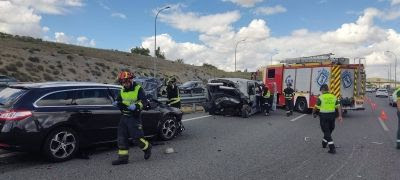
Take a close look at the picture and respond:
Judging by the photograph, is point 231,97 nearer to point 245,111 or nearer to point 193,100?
point 245,111

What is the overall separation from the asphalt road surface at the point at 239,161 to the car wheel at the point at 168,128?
20 cm

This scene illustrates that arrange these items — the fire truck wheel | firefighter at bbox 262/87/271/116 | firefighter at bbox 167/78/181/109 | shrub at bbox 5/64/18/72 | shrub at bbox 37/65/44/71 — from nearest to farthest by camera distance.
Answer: firefighter at bbox 167/78/181/109
firefighter at bbox 262/87/271/116
the fire truck wheel
shrub at bbox 5/64/18/72
shrub at bbox 37/65/44/71

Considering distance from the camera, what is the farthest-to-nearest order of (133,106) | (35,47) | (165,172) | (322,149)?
(35,47)
(322,149)
(133,106)
(165,172)

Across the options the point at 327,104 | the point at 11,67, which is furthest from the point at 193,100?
the point at 11,67

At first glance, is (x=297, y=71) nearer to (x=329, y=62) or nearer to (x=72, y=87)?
(x=329, y=62)

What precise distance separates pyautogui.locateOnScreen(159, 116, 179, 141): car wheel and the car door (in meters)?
1.69

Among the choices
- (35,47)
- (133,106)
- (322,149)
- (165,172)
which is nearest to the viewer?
(165,172)

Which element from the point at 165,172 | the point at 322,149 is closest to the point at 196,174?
the point at 165,172

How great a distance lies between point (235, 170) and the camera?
24.9 feet

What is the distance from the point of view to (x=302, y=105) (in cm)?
2181

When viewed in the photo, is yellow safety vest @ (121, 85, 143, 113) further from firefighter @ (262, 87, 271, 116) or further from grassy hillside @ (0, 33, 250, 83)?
grassy hillside @ (0, 33, 250, 83)

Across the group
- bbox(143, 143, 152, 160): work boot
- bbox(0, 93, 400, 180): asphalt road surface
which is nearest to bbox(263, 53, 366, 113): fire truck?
bbox(0, 93, 400, 180): asphalt road surface

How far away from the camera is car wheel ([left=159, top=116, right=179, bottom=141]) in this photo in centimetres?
1062

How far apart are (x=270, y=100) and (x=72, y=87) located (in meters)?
12.7
